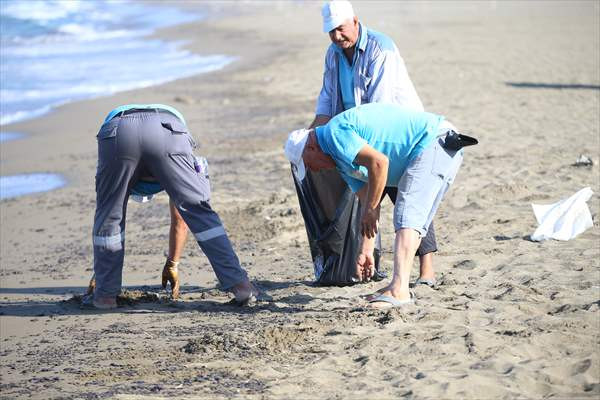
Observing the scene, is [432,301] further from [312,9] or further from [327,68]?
[312,9]

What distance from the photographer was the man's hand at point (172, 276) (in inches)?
238

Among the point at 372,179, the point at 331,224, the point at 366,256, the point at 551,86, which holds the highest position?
the point at 551,86

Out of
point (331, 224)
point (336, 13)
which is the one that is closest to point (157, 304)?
point (331, 224)

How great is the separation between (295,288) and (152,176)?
121 centimetres

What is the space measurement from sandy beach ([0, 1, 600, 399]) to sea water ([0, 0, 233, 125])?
106 inches

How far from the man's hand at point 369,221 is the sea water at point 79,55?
10.2m

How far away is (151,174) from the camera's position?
220 inches

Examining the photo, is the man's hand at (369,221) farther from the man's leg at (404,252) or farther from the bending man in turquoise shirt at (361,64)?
the bending man in turquoise shirt at (361,64)

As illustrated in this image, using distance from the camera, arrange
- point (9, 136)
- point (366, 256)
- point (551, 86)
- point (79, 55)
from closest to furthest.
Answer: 1. point (366, 256)
2. point (9, 136)
3. point (551, 86)
4. point (79, 55)

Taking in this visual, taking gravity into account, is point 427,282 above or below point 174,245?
below

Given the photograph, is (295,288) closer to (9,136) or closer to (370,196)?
→ (370,196)

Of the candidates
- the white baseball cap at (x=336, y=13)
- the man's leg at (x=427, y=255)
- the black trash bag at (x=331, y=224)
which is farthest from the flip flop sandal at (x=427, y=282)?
the white baseball cap at (x=336, y=13)

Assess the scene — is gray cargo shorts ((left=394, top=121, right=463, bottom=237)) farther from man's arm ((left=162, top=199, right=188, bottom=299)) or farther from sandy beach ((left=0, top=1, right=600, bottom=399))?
man's arm ((left=162, top=199, right=188, bottom=299))

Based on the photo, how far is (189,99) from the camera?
14.9 meters
